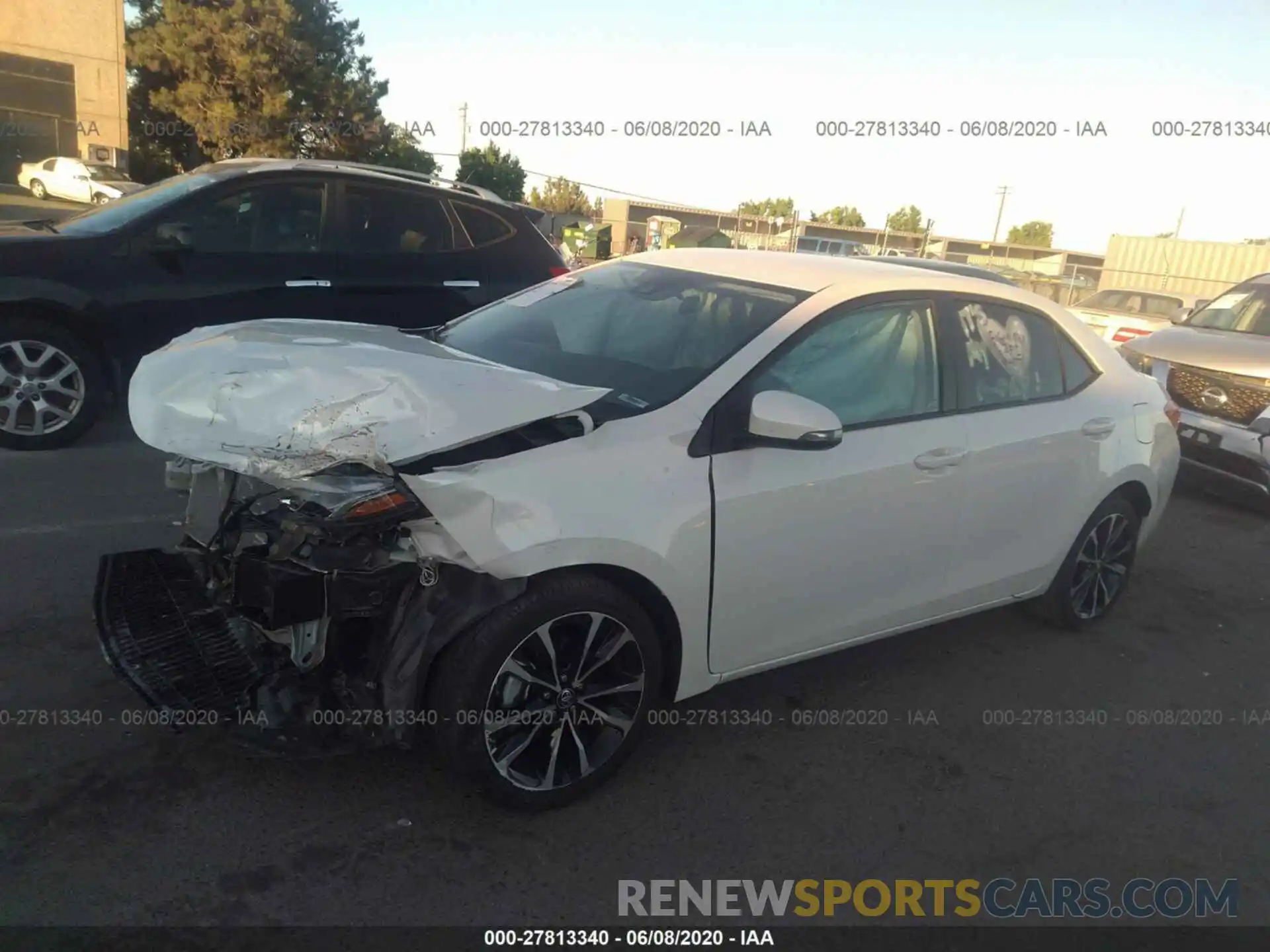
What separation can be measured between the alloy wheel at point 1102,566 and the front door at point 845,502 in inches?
45.8

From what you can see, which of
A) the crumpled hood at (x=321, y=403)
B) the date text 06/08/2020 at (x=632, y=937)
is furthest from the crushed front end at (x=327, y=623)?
the date text 06/08/2020 at (x=632, y=937)

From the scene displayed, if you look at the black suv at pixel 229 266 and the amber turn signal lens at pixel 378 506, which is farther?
the black suv at pixel 229 266

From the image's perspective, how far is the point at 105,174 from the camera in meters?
29.2

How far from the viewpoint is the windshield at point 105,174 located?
1129 inches

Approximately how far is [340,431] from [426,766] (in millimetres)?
1183

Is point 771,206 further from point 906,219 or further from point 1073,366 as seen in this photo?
point 1073,366

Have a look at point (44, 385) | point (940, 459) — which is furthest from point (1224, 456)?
point (44, 385)

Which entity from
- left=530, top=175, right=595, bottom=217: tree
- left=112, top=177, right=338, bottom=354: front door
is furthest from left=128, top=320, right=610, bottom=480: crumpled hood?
left=530, top=175, right=595, bottom=217: tree

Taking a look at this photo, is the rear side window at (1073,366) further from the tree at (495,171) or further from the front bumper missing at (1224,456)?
the tree at (495,171)

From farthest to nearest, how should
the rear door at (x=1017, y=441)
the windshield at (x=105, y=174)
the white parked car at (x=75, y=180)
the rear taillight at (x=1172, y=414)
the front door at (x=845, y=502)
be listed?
the windshield at (x=105, y=174)
the white parked car at (x=75, y=180)
the rear taillight at (x=1172, y=414)
the rear door at (x=1017, y=441)
the front door at (x=845, y=502)

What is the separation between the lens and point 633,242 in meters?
31.4

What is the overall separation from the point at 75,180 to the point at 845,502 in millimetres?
32247

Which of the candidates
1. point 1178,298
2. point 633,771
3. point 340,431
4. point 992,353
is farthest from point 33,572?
point 1178,298

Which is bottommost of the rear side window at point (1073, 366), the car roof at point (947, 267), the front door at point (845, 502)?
the front door at point (845, 502)
